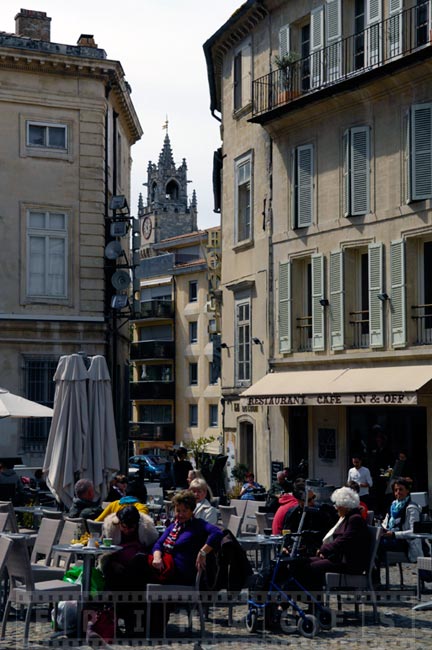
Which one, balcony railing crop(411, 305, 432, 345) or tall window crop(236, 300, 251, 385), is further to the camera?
tall window crop(236, 300, 251, 385)

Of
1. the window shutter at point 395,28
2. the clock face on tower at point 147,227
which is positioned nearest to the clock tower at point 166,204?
the clock face on tower at point 147,227

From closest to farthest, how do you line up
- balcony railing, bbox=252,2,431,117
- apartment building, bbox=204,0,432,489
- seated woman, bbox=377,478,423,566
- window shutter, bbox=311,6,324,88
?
seated woman, bbox=377,478,423,566
apartment building, bbox=204,0,432,489
balcony railing, bbox=252,2,431,117
window shutter, bbox=311,6,324,88

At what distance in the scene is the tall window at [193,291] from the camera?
7356 cm

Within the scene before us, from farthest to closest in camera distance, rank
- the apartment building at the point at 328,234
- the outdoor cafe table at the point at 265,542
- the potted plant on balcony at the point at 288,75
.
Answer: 1. the potted plant on balcony at the point at 288,75
2. the apartment building at the point at 328,234
3. the outdoor cafe table at the point at 265,542

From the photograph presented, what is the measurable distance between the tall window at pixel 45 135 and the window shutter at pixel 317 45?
841 cm

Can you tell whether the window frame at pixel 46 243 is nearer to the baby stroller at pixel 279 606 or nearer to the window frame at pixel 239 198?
the window frame at pixel 239 198

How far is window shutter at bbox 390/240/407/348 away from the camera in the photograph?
24.4 metres

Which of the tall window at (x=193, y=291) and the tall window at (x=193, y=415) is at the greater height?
the tall window at (x=193, y=291)

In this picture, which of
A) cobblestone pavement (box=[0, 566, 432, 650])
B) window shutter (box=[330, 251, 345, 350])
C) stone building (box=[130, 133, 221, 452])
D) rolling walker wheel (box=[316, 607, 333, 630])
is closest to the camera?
cobblestone pavement (box=[0, 566, 432, 650])

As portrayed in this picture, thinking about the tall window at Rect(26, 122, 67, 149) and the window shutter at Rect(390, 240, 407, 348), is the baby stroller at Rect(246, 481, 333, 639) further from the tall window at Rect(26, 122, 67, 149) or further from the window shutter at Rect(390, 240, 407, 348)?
the tall window at Rect(26, 122, 67, 149)

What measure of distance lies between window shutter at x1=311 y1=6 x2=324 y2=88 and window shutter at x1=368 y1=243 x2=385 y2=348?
473 centimetres

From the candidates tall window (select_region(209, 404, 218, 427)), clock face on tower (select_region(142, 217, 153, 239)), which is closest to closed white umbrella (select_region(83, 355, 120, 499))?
tall window (select_region(209, 404, 218, 427))

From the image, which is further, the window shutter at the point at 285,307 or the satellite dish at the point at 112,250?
the satellite dish at the point at 112,250

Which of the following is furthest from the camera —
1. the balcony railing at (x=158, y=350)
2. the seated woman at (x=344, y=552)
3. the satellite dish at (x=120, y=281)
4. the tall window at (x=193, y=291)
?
the balcony railing at (x=158, y=350)
